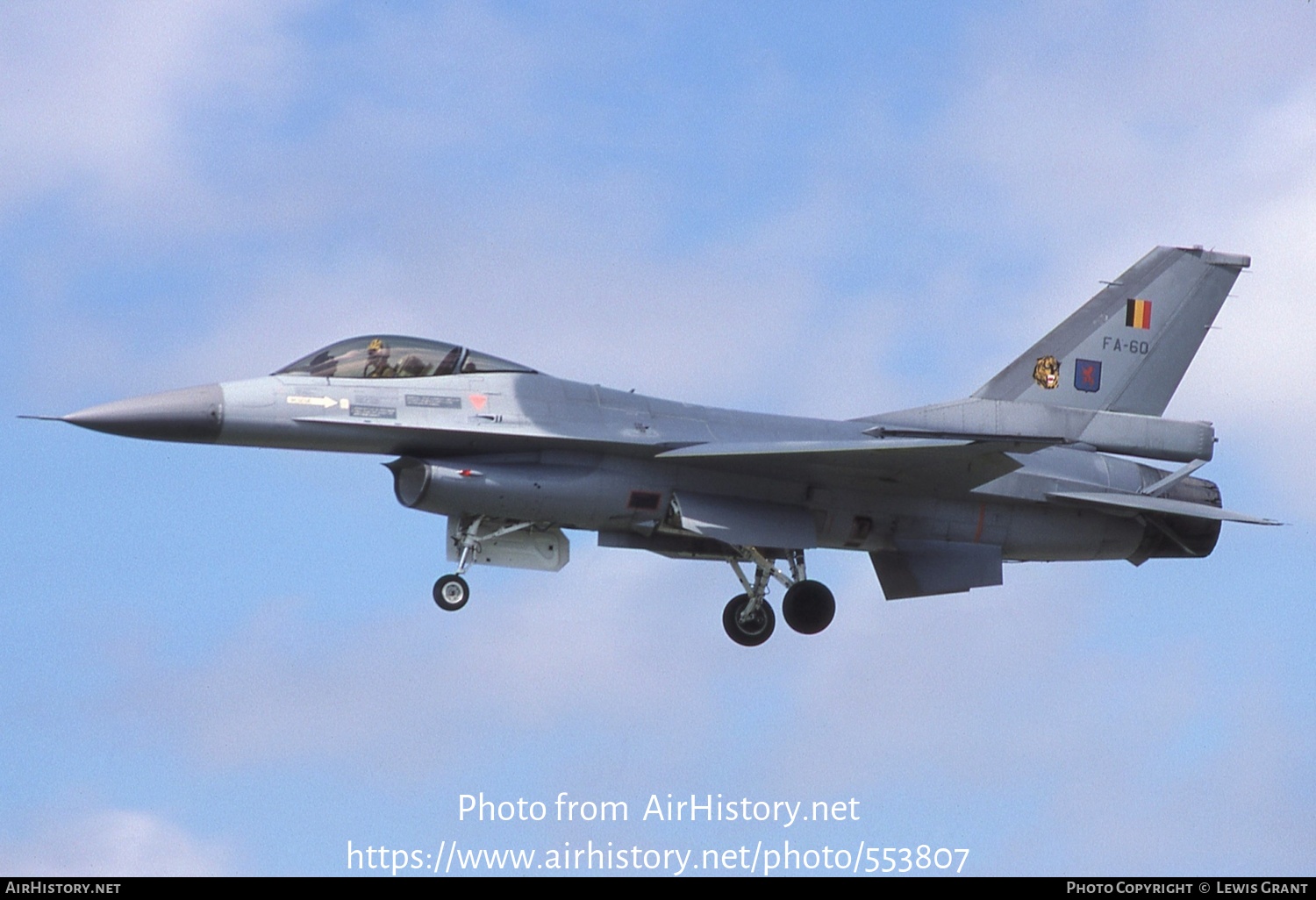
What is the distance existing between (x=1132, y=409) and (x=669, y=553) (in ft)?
19.9

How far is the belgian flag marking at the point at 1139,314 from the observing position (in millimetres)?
24734

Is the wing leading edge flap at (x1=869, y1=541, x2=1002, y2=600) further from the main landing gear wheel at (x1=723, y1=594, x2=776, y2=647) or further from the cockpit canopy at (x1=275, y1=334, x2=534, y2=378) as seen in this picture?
the cockpit canopy at (x1=275, y1=334, x2=534, y2=378)

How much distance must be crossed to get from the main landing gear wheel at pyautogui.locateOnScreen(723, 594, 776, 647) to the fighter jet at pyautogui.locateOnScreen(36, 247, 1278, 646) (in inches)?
0.8

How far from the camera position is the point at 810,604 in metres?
22.5

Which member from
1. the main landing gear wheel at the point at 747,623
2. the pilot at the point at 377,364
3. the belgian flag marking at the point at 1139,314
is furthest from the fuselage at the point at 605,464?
the belgian flag marking at the point at 1139,314

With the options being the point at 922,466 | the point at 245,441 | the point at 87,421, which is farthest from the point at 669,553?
the point at 87,421

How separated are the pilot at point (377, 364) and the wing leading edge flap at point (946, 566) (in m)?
6.17

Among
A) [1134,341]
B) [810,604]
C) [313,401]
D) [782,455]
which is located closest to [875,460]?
[782,455]

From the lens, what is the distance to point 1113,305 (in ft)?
81.2

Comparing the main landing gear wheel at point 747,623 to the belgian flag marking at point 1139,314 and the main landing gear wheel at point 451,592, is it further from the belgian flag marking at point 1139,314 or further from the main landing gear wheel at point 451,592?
the belgian flag marking at point 1139,314

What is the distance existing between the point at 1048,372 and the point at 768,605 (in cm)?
454

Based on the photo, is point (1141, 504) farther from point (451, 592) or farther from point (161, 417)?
point (161, 417)
